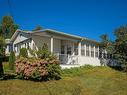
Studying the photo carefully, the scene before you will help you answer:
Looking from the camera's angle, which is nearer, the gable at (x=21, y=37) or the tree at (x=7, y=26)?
the gable at (x=21, y=37)

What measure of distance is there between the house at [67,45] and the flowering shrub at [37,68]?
592 centimetres

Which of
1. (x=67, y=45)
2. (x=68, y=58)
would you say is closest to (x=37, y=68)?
(x=68, y=58)

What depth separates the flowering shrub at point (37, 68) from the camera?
13836 mm

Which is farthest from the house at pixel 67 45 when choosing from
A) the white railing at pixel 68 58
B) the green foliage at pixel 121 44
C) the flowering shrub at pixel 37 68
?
the flowering shrub at pixel 37 68

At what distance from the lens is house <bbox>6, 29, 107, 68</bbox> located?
71.2ft

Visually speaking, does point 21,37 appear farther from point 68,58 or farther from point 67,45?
point 68,58

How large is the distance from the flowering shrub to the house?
19.4 feet

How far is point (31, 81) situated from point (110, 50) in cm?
1445

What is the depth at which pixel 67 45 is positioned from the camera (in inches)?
981

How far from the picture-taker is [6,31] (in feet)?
181

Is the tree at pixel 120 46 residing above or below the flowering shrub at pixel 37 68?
above

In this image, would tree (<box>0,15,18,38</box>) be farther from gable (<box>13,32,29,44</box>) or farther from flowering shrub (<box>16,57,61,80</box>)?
flowering shrub (<box>16,57,61,80</box>)

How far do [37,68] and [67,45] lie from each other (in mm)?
11447

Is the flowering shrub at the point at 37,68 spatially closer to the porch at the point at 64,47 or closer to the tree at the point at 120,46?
the porch at the point at 64,47
